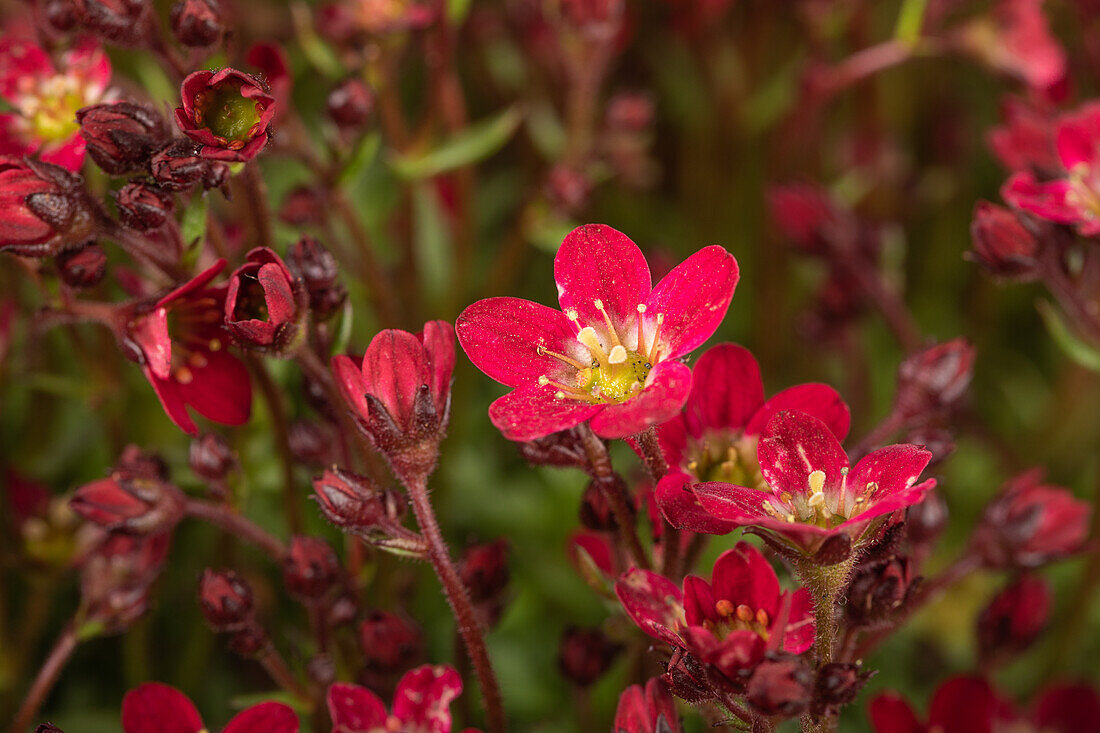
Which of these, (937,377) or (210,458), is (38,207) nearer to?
(210,458)

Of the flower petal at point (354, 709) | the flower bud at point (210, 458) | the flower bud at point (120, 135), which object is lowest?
the flower petal at point (354, 709)

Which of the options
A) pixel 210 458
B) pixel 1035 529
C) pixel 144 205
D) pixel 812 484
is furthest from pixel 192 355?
pixel 1035 529

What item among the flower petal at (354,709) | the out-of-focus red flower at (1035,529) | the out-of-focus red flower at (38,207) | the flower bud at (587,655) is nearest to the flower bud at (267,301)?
the out-of-focus red flower at (38,207)

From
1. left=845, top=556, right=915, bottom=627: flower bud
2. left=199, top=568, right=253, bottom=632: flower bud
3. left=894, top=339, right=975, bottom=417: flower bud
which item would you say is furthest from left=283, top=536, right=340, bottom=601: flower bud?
left=894, top=339, right=975, bottom=417: flower bud

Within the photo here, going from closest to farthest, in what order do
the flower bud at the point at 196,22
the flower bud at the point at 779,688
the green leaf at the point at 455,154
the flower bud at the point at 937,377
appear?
the flower bud at the point at 779,688 → the flower bud at the point at 196,22 → the flower bud at the point at 937,377 → the green leaf at the point at 455,154

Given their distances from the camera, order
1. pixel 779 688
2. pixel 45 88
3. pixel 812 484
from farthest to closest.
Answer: pixel 45 88, pixel 812 484, pixel 779 688

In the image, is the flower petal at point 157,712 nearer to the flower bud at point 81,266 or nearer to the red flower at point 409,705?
the red flower at point 409,705

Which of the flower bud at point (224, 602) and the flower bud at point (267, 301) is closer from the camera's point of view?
the flower bud at point (267, 301)
